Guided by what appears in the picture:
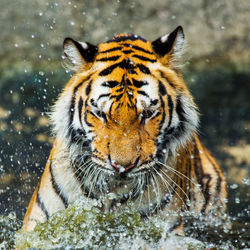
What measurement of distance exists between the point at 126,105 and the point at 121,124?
8 centimetres

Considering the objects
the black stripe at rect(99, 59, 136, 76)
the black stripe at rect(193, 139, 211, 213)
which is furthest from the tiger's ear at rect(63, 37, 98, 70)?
the black stripe at rect(193, 139, 211, 213)

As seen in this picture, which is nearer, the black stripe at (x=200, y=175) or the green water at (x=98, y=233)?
the green water at (x=98, y=233)

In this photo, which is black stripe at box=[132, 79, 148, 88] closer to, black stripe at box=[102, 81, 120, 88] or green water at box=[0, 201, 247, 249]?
black stripe at box=[102, 81, 120, 88]

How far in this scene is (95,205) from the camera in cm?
219

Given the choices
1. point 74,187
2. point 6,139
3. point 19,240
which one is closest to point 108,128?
point 74,187

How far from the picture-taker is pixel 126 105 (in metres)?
2.05

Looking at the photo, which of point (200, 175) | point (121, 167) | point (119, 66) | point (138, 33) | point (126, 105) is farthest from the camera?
point (138, 33)

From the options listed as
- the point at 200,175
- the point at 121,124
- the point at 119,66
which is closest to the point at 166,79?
the point at 119,66

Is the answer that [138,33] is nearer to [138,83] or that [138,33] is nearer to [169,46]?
[169,46]

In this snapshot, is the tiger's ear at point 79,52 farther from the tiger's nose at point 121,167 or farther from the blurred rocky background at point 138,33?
the blurred rocky background at point 138,33

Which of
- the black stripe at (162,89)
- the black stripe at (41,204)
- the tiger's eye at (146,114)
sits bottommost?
the black stripe at (41,204)

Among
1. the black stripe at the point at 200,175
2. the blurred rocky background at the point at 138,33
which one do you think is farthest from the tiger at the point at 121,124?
the blurred rocky background at the point at 138,33

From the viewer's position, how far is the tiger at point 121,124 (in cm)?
208

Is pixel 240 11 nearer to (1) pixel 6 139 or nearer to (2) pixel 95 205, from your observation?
(1) pixel 6 139
